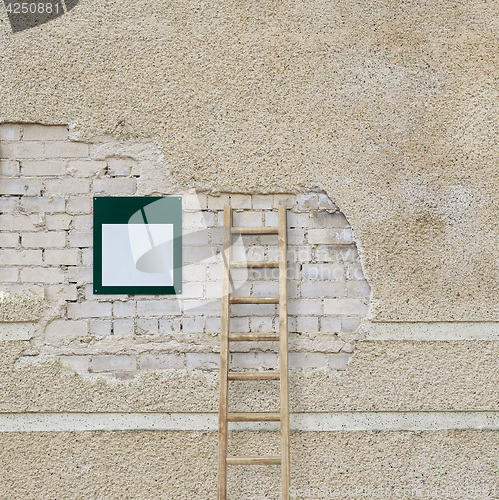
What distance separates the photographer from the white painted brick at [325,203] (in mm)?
2033

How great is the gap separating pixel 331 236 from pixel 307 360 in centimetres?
60

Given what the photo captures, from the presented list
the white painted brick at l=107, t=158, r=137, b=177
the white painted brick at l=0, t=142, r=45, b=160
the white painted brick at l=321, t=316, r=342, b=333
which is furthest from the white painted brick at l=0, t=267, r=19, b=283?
the white painted brick at l=321, t=316, r=342, b=333

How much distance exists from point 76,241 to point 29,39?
100 centimetres

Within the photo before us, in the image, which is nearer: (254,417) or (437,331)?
(254,417)

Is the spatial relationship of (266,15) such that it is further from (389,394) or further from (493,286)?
(389,394)

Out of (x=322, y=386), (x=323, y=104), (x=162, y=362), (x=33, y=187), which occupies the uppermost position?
(x=323, y=104)

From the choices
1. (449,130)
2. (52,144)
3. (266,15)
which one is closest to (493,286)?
(449,130)

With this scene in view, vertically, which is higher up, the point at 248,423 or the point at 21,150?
the point at 21,150

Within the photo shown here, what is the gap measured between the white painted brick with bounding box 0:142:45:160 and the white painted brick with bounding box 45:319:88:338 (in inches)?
31.8

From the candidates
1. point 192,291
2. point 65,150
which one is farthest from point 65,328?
point 65,150

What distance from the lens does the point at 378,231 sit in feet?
6.61

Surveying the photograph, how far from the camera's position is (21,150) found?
80.9 inches

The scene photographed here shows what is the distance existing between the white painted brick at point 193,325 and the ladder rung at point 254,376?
0.27 m

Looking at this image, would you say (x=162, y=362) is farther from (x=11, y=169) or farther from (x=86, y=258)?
(x=11, y=169)
